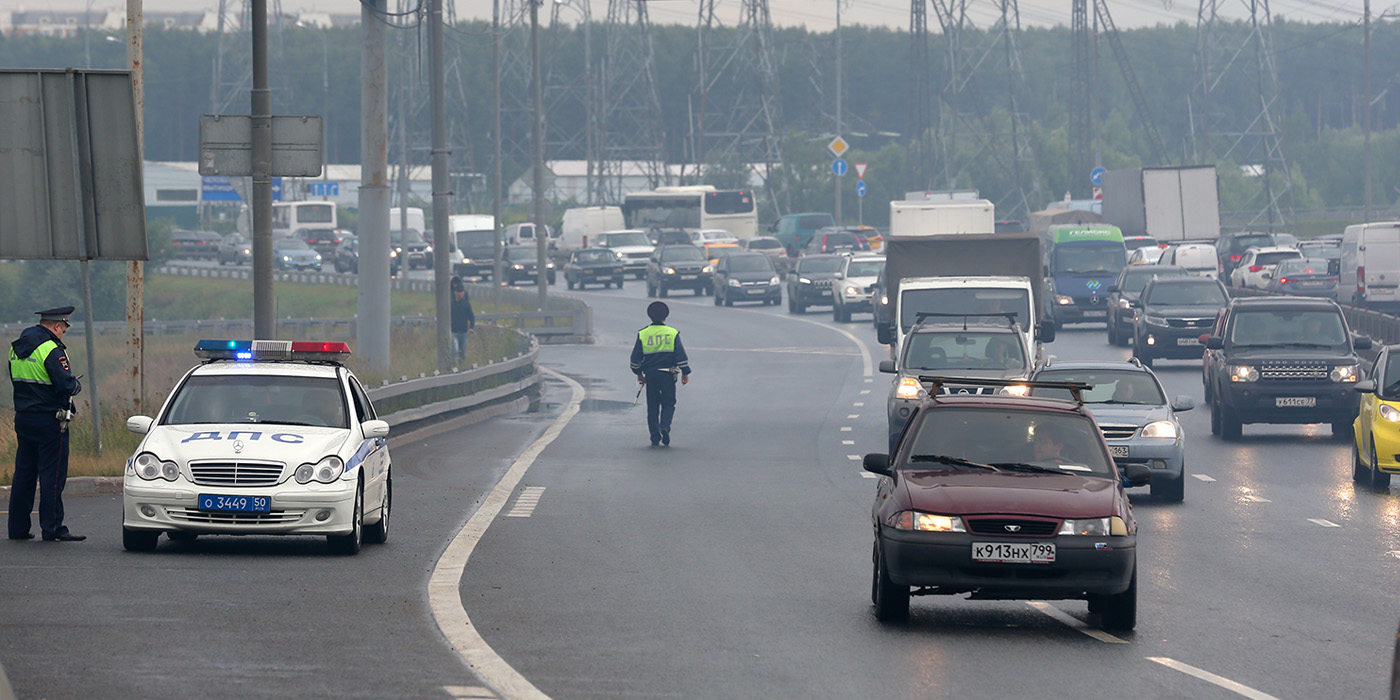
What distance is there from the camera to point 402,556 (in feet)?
43.4

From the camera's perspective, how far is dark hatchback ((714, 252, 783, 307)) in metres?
56.2

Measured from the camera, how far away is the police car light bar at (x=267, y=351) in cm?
1416

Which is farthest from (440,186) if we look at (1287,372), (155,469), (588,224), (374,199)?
(588,224)

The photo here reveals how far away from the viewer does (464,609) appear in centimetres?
1076

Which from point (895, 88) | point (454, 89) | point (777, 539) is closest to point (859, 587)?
point (777, 539)

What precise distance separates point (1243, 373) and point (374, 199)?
12.8 m

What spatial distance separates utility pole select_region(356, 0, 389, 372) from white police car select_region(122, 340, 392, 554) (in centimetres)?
1372

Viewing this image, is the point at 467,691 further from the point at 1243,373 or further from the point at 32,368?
the point at 1243,373

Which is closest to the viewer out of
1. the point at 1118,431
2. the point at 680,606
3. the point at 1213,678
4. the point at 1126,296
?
the point at 1213,678

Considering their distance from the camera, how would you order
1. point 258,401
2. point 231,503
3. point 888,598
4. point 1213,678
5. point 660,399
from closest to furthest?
point 1213,678 < point 888,598 < point 231,503 < point 258,401 < point 660,399

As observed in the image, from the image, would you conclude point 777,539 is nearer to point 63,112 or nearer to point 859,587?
point 859,587

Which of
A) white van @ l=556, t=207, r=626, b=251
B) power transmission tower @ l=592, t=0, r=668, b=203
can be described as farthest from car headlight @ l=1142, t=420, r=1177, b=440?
power transmission tower @ l=592, t=0, r=668, b=203

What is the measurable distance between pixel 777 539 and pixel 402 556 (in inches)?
119

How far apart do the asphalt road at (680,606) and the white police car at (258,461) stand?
0.90 feet
